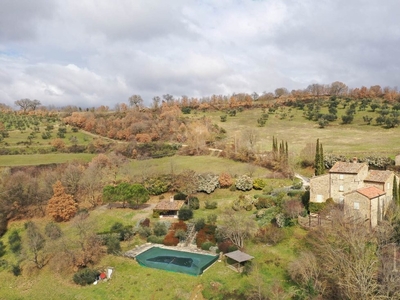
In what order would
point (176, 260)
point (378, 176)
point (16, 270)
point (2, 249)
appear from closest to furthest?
point (176, 260) < point (16, 270) < point (378, 176) < point (2, 249)

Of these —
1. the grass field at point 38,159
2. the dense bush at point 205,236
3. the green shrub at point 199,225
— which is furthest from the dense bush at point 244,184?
the grass field at point 38,159

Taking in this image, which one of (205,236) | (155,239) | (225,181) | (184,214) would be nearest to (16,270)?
(155,239)

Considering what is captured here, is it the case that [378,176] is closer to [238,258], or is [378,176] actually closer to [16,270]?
[238,258]

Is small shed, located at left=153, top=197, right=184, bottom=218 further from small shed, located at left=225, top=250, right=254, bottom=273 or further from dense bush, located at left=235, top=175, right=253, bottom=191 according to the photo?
small shed, located at left=225, top=250, right=254, bottom=273

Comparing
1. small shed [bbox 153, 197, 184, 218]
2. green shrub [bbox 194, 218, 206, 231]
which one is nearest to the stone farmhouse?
green shrub [bbox 194, 218, 206, 231]

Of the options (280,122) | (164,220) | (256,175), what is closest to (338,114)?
(280,122)

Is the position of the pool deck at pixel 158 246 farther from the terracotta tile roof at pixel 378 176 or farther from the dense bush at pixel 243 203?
the terracotta tile roof at pixel 378 176
